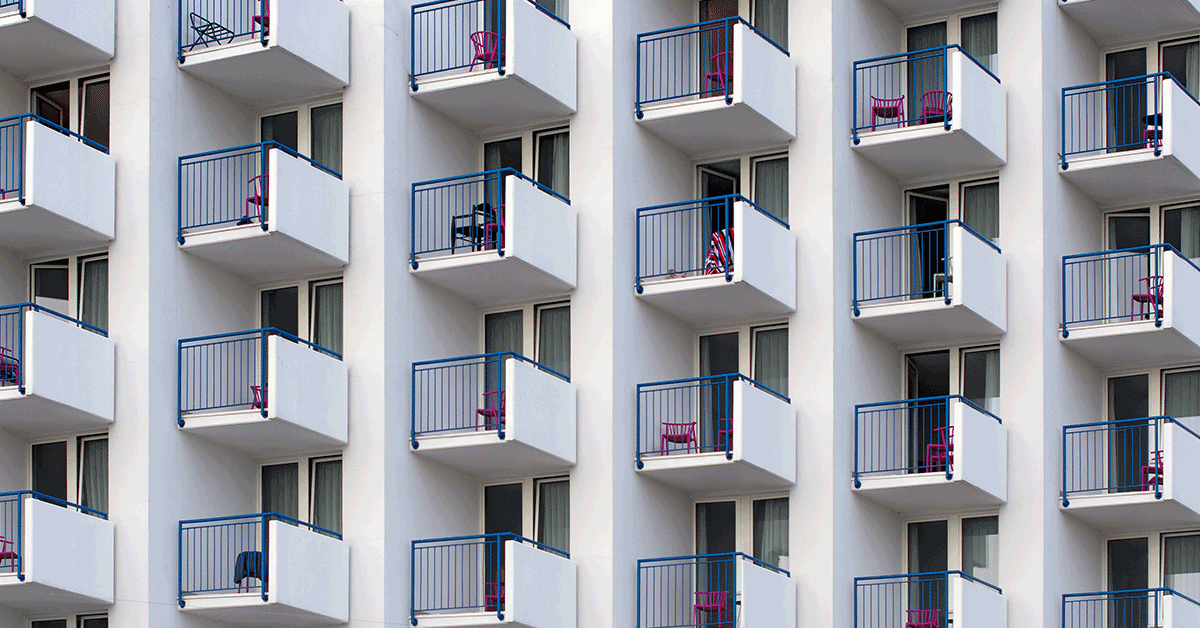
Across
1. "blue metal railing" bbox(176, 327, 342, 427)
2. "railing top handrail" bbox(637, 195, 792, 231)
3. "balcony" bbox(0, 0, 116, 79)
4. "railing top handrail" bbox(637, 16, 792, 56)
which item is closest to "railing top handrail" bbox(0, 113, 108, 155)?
"balcony" bbox(0, 0, 116, 79)

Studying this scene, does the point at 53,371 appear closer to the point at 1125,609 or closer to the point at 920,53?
the point at 920,53

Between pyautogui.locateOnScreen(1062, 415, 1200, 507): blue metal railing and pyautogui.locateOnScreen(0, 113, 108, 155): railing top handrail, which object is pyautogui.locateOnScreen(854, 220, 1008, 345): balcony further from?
pyautogui.locateOnScreen(0, 113, 108, 155): railing top handrail

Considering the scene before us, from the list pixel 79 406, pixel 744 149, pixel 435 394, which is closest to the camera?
pixel 79 406

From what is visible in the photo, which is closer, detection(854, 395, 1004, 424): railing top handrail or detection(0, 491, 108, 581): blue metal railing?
detection(0, 491, 108, 581): blue metal railing

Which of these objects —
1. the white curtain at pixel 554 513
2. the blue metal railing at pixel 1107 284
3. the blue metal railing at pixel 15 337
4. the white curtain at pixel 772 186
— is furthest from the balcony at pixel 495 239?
the blue metal railing at pixel 1107 284

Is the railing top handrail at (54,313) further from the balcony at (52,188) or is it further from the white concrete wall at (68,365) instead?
the balcony at (52,188)

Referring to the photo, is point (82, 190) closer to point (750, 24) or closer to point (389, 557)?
point (389, 557)

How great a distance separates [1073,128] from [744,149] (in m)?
6.35

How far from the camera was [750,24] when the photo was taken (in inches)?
1876

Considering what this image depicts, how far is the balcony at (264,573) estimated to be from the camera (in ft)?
135

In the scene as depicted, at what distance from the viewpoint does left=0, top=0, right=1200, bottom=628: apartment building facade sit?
4241cm

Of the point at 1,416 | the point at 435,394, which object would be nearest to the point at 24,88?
the point at 1,416

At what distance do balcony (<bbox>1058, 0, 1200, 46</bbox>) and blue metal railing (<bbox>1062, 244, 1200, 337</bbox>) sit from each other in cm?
455

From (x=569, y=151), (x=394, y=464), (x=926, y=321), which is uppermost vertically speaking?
(x=569, y=151)
